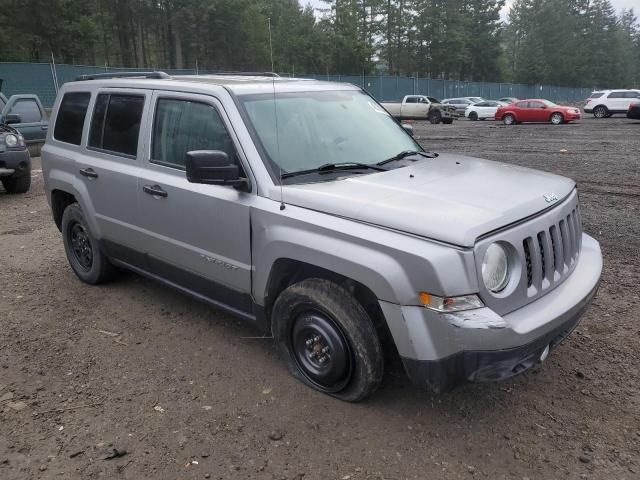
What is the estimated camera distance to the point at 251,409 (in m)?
3.25

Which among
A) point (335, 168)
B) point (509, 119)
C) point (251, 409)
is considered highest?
point (335, 168)

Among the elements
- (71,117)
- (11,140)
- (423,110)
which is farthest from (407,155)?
(423,110)

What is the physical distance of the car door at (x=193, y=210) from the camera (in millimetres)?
3484

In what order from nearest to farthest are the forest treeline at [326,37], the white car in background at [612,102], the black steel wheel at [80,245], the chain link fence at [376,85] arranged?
the black steel wheel at [80,245] < the chain link fence at [376,85] < the white car in background at [612,102] < the forest treeline at [326,37]

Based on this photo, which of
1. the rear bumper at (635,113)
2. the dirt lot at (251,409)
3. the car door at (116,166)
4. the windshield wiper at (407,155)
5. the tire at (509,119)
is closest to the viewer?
the dirt lot at (251,409)

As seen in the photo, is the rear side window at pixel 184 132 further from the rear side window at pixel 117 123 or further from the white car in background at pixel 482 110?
the white car in background at pixel 482 110

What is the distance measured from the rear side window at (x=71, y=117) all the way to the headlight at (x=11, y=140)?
5160 mm

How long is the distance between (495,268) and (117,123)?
10.8 ft

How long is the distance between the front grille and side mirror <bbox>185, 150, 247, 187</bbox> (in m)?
1.71

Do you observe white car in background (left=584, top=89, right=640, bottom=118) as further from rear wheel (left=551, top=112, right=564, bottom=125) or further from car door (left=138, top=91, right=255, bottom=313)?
car door (left=138, top=91, right=255, bottom=313)

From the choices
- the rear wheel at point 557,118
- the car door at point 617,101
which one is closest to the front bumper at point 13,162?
the rear wheel at point 557,118

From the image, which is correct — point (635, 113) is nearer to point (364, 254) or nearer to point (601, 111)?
point (601, 111)

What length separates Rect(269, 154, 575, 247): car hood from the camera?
2670 mm

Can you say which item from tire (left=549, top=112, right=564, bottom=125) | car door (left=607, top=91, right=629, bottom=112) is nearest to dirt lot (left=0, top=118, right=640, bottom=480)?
tire (left=549, top=112, right=564, bottom=125)
